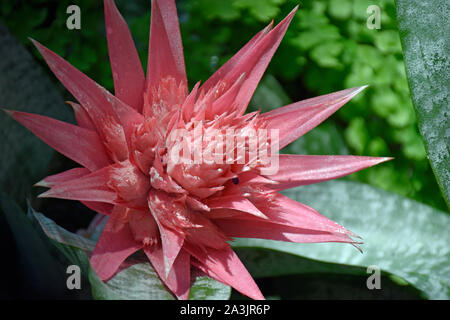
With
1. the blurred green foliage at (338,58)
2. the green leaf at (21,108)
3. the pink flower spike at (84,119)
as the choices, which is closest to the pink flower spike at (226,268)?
the pink flower spike at (84,119)

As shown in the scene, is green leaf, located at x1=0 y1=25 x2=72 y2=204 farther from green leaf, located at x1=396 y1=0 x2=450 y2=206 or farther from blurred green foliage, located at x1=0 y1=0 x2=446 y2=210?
green leaf, located at x1=396 y1=0 x2=450 y2=206

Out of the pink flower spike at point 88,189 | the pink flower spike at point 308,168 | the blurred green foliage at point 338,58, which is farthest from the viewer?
the blurred green foliage at point 338,58

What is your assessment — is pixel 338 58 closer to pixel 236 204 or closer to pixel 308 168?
pixel 308 168

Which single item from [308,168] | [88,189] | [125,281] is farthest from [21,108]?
[308,168]

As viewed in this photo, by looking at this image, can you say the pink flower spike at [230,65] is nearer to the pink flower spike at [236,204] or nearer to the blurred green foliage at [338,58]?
the pink flower spike at [236,204]

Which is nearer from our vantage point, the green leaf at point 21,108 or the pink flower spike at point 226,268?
the pink flower spike at point 226,268

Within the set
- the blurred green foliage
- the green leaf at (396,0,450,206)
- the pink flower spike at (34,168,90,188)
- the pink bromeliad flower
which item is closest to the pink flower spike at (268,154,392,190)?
the pink bromeliad flower
